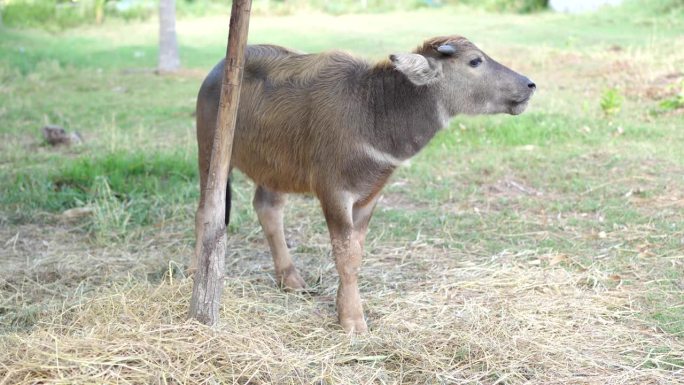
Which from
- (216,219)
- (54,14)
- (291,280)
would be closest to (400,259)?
(291,280)

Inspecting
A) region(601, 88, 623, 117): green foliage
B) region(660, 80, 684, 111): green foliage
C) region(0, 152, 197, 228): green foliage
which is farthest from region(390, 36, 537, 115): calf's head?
region(660, 80, 684, 111): green foliage

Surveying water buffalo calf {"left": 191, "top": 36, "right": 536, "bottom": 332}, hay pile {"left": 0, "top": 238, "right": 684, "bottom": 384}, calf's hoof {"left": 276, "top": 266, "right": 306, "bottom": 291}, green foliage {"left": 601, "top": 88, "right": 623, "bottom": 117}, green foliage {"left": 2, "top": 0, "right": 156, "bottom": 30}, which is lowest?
green foliage {"left": 2, "top": 0, "right": 156, "bottom": 30}

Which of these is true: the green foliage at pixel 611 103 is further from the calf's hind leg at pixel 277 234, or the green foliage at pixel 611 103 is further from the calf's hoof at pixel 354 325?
the calf's hoof at pixel 354 325

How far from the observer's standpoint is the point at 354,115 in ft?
14.1

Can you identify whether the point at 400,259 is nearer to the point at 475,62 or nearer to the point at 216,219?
the point at 475,62

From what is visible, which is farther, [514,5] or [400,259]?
[514,5]

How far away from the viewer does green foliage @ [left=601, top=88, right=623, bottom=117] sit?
9055mm

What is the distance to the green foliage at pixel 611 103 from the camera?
356 inches

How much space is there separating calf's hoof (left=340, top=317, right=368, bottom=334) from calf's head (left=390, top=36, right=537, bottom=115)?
1.22 meters

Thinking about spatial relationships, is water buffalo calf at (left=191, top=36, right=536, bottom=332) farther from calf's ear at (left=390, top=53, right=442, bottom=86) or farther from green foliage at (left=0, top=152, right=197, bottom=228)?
green foliage at (left=0, top=152, right=197, bottom=228)

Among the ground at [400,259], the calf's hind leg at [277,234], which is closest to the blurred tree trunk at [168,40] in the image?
the ground at [400,259]

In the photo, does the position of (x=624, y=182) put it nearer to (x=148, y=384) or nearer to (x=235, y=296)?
(x=235, y=296)

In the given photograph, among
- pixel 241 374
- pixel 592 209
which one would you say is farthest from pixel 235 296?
pixel 592 209

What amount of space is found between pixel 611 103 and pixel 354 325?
584 cm
